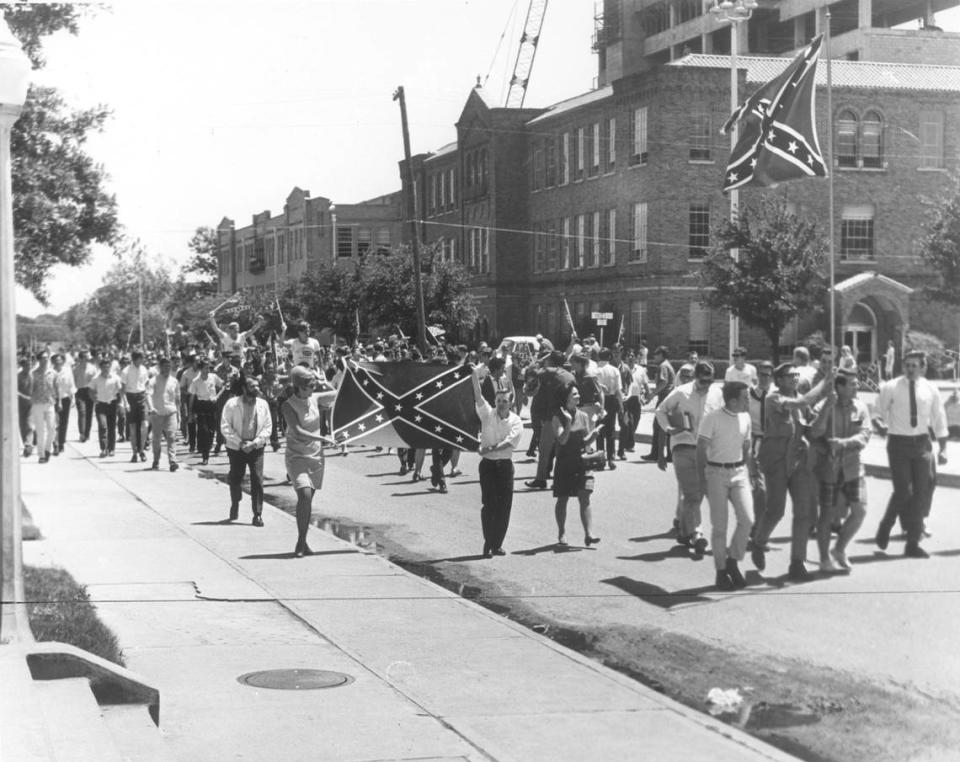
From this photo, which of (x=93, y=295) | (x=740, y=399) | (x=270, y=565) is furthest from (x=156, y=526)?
(x=740, y=399)

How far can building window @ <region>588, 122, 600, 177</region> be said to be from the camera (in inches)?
268

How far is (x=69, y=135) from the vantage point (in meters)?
6.68

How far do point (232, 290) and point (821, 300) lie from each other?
2.65 meters

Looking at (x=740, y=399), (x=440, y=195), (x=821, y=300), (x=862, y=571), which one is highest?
(x=440, y=195)

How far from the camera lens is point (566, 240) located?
6801 millimetres

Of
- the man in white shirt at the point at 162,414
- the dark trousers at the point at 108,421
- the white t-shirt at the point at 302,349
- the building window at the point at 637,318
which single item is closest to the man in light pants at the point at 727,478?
the building window at the point at 637,318

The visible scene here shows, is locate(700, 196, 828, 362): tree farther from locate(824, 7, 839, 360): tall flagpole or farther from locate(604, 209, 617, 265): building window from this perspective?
locate(604, 209, 617, 265): building window

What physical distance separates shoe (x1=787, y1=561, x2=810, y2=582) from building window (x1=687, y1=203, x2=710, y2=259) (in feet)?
5.28

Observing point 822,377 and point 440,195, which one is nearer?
point 822,377

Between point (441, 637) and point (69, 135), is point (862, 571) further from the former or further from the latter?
point (69, 135)

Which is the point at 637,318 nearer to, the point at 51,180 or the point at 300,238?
the point at 300,238

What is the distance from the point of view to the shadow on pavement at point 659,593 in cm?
811

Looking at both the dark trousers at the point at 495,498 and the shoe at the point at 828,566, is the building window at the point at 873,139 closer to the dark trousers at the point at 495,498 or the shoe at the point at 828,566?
the shoe at the point at 828,566

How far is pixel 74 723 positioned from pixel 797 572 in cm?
351
